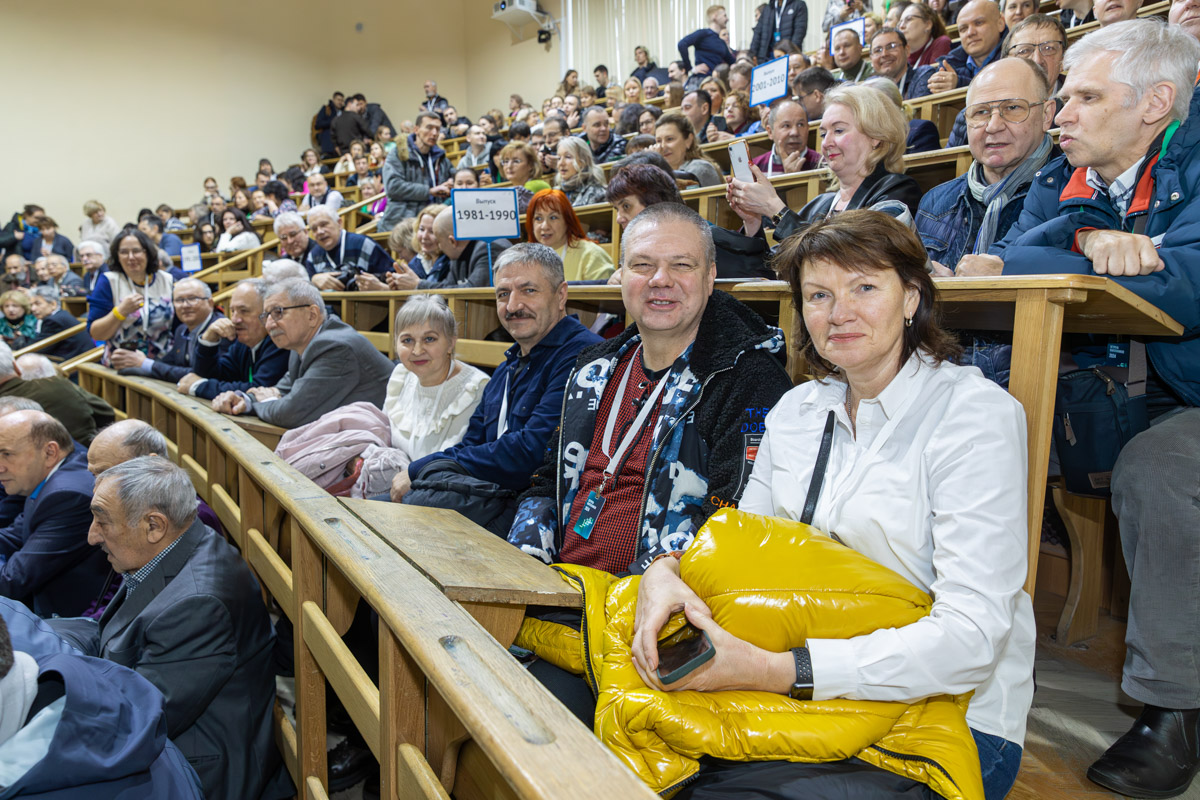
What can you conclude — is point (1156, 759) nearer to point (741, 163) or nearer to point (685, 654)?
point (685, 654)

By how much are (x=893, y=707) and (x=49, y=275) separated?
9.73m

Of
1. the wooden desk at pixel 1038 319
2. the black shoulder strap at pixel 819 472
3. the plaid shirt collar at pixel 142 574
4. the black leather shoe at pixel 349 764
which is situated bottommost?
the black leather shoe at pixel 349 764

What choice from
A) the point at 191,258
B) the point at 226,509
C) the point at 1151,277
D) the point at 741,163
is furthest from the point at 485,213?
the point at 191,258

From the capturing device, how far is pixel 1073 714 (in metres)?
1.39

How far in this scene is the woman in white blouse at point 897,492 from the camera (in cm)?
85

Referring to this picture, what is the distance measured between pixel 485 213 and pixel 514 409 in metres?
1.35

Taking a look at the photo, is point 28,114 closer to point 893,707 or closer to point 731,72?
point 731,72

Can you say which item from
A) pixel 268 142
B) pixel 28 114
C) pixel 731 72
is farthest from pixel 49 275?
pixel 731 72

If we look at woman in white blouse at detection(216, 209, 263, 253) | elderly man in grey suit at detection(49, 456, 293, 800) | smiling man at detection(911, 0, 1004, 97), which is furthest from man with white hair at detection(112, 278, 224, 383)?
woman in white blouse at detection(216, 209, 263, 253)

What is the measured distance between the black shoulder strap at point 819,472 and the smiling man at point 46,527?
2260mm

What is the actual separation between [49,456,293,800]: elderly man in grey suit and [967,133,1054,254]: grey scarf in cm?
185

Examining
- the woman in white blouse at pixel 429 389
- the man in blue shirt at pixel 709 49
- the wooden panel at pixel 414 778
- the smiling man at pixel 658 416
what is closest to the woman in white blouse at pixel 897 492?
the smiling man at pixel 658 416

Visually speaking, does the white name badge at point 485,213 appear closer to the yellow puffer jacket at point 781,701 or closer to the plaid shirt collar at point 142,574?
the plaid shirt collar at point 142,574

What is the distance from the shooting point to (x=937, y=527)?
922 mm
